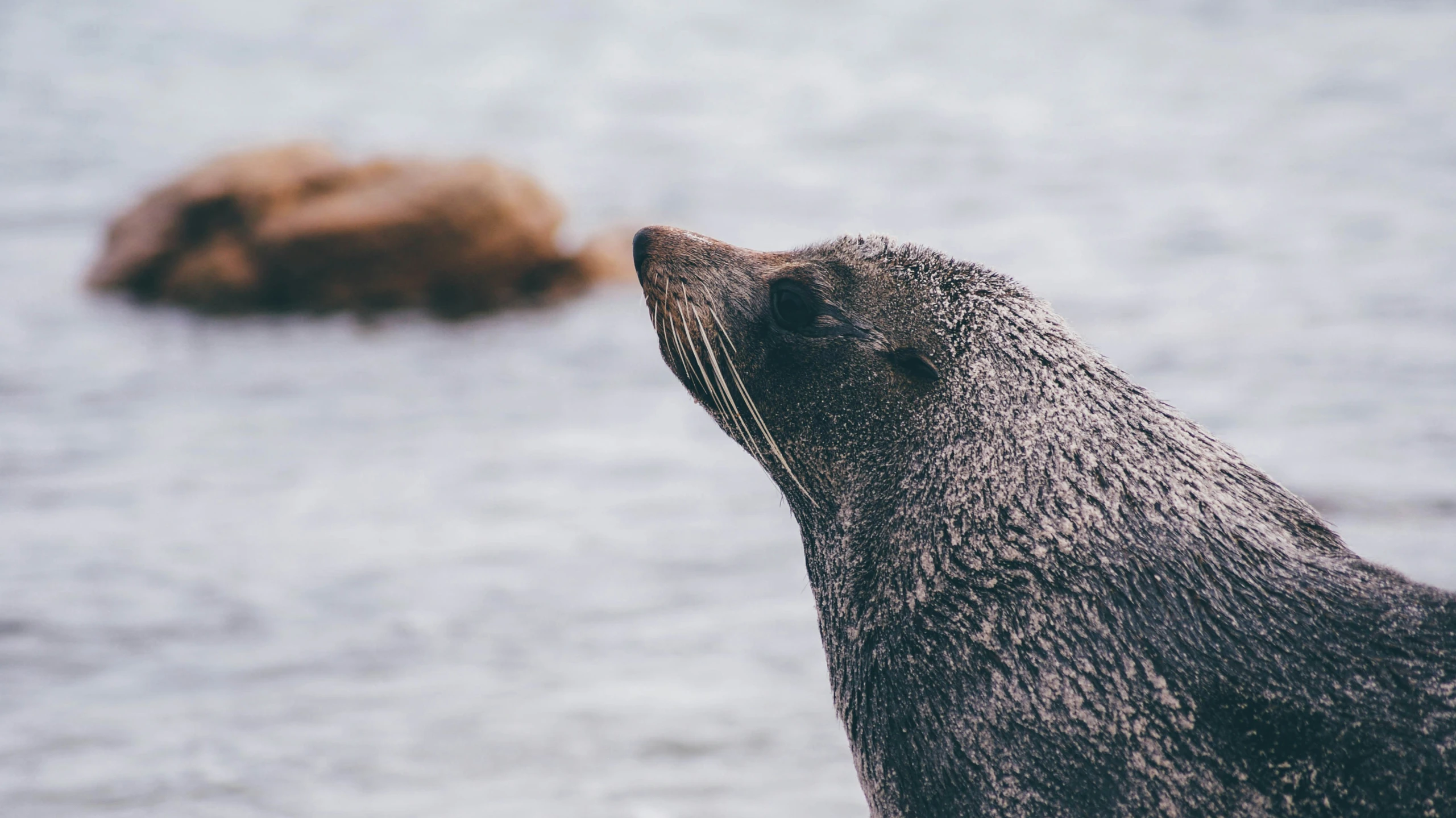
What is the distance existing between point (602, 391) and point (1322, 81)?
17.1 m

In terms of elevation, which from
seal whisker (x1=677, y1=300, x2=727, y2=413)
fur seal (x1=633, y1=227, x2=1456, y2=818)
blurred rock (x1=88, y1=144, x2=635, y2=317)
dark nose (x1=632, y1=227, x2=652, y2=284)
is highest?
blurred rock (x1=88, y1=144, x2=635, y2=317)

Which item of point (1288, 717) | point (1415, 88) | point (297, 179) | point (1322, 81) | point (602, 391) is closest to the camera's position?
point (1288, 717)

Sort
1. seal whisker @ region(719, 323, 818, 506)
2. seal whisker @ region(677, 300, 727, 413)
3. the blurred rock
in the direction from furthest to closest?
the blurred rock, seal whisker @ region(677, 300, 727, 413), seal whisker @ region(719, 323, 818, 506)

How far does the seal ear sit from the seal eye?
283 mm

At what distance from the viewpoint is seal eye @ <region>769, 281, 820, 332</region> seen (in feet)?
12.3

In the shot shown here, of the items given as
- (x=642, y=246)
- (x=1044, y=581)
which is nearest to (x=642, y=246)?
(x=642, y=246)

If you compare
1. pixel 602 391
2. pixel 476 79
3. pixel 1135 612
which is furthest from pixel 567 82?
pixel 1135 612

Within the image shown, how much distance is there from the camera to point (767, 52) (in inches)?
1252

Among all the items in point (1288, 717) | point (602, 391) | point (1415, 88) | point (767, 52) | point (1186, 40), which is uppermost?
point (767, 52)

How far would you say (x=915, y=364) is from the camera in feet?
11.6

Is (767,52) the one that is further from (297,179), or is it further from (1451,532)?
(1451,532)

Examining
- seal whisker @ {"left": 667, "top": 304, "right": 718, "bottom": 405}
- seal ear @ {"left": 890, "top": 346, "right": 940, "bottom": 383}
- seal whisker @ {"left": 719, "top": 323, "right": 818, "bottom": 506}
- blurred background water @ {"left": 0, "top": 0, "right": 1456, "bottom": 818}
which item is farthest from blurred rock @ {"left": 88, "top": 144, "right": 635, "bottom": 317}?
seal ear @ {"left": 890, "top": 346, "right": 940, "bottom": 383}

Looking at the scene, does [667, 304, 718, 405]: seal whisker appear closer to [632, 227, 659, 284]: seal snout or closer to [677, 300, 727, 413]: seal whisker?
[677, 300, 727, 413]: seal whisker

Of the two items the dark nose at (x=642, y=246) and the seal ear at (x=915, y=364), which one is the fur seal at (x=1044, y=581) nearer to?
the seal ear at (x=915, y=364)
